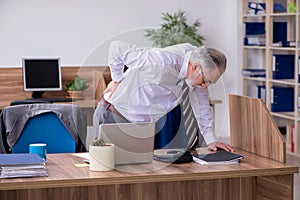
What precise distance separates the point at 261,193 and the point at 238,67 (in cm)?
545

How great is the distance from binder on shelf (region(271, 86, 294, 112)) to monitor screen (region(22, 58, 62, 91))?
2529mm

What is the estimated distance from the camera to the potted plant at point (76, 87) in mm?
6341

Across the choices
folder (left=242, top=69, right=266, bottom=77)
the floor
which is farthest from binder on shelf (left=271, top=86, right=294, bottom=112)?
the floor

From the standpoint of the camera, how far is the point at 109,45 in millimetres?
3576

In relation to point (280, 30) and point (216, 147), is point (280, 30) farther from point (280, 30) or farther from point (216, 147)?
point (216, 147)

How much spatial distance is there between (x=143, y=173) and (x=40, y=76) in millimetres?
4603

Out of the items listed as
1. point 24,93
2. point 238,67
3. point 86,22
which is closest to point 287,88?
point 238,67

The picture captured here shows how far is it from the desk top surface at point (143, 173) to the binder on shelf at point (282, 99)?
4.67 m

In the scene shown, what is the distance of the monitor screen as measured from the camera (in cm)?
751

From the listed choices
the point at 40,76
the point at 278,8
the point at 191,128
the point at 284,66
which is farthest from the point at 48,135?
the point at 278,8

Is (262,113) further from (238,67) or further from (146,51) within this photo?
(238,67)

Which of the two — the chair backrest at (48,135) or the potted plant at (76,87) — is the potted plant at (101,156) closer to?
the chair backrest at (48,135)

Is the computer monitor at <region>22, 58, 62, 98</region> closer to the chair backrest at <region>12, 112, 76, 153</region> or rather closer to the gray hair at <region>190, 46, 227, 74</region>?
the chair backrest at <region>12, 112, 76, 153</region>

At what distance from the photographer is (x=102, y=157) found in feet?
10.2
